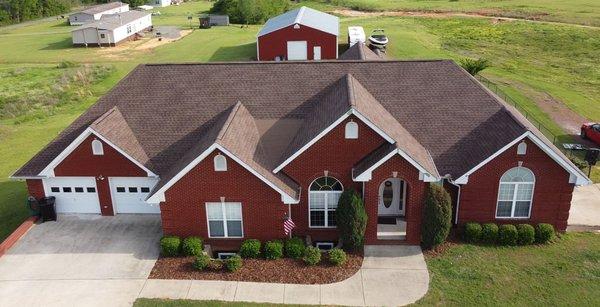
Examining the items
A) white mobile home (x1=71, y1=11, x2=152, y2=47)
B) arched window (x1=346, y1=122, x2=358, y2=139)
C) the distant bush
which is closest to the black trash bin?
arched window (x1=346, y1=122, x2=358, y2=139)

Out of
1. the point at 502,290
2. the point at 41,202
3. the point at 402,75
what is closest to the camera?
the point at 502,290

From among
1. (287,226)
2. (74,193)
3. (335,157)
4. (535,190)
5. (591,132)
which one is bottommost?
(591,132)

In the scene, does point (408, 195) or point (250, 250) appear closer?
point (250, 250)

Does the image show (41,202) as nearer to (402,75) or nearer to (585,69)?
(402,75)

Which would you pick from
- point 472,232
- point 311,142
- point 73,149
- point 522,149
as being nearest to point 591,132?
point 522,149

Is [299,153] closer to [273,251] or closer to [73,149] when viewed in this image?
[273,251]

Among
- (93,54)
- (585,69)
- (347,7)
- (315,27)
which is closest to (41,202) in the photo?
(315,27)

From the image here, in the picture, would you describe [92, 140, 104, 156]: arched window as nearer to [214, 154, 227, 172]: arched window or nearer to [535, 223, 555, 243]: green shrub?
[214, 154, 227, 172]: arched window
